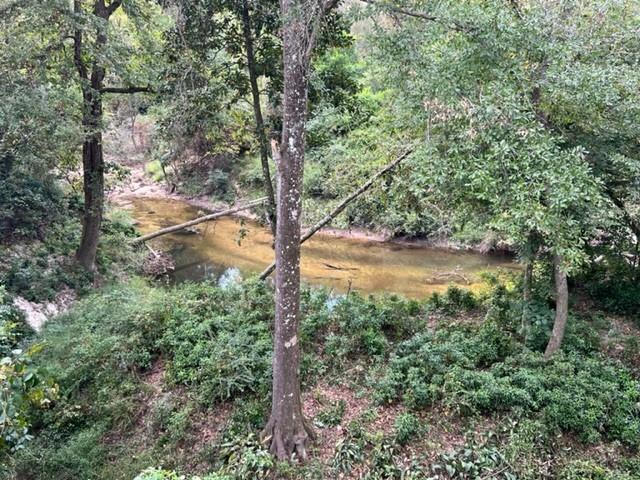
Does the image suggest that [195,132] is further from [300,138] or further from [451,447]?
[451,447]

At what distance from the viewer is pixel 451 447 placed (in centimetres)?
565

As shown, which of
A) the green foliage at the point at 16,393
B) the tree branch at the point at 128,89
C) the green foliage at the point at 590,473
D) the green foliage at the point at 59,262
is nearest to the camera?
the green foliage at the point at 16,393

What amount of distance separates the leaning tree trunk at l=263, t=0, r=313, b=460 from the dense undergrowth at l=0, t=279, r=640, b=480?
1.16ft

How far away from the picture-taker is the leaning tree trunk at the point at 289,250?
4902 millimetres

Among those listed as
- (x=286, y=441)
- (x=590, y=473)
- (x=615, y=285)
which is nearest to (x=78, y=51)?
(x=286, y=441)

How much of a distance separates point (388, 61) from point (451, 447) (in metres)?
5.15

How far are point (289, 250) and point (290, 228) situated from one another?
0.85 ft

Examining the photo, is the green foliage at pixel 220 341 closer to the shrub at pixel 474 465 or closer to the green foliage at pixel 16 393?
the shrub at pixel 474 465

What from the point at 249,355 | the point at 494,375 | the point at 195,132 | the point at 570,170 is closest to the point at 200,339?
the point at 249,355

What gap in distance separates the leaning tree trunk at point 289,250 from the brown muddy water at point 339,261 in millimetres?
7986

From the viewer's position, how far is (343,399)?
6.57 m

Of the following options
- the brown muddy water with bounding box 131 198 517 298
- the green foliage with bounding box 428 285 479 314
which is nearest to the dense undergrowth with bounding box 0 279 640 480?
the green foliage with bounding box 428 285 479 314

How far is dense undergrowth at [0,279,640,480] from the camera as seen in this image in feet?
18.0

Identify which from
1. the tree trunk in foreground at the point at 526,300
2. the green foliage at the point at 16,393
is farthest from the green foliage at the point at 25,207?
the tree trunk in foreground at the point at 526,300
